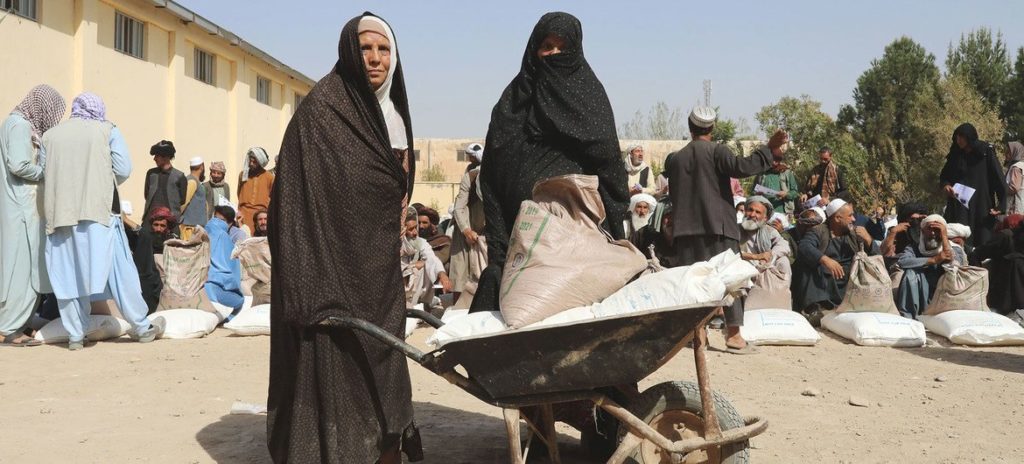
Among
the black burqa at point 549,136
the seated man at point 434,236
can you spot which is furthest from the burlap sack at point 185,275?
the black burqa at point 549,136

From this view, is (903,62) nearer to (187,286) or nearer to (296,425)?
(187,286)

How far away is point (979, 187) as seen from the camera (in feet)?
33.2

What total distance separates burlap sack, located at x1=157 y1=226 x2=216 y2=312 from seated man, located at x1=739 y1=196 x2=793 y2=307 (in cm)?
446

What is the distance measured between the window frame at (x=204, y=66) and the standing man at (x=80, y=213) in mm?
11635

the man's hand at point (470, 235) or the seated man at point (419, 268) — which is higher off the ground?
the man's hand at point (470, 235)

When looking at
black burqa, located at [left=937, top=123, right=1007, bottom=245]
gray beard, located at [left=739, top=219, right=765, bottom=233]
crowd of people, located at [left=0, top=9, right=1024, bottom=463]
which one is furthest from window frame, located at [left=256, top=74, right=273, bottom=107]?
gray beard, located at [left=739, top=219, right=765, bottom=233]

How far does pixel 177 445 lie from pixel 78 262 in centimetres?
327

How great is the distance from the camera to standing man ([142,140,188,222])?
10.4 metres

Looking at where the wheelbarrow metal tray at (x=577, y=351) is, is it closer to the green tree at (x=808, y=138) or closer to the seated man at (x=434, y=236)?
the seated man at (x=434, y=236)

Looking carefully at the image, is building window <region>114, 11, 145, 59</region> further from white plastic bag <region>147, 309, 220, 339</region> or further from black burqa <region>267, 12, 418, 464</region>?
black burqa <region>267, 12, 418, 464</region>

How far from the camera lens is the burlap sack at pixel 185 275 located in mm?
8469

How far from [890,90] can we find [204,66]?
2056 centimetres

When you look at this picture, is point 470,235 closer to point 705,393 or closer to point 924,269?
point 924,269

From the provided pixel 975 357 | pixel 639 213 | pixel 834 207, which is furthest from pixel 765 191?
pixel 975 357
